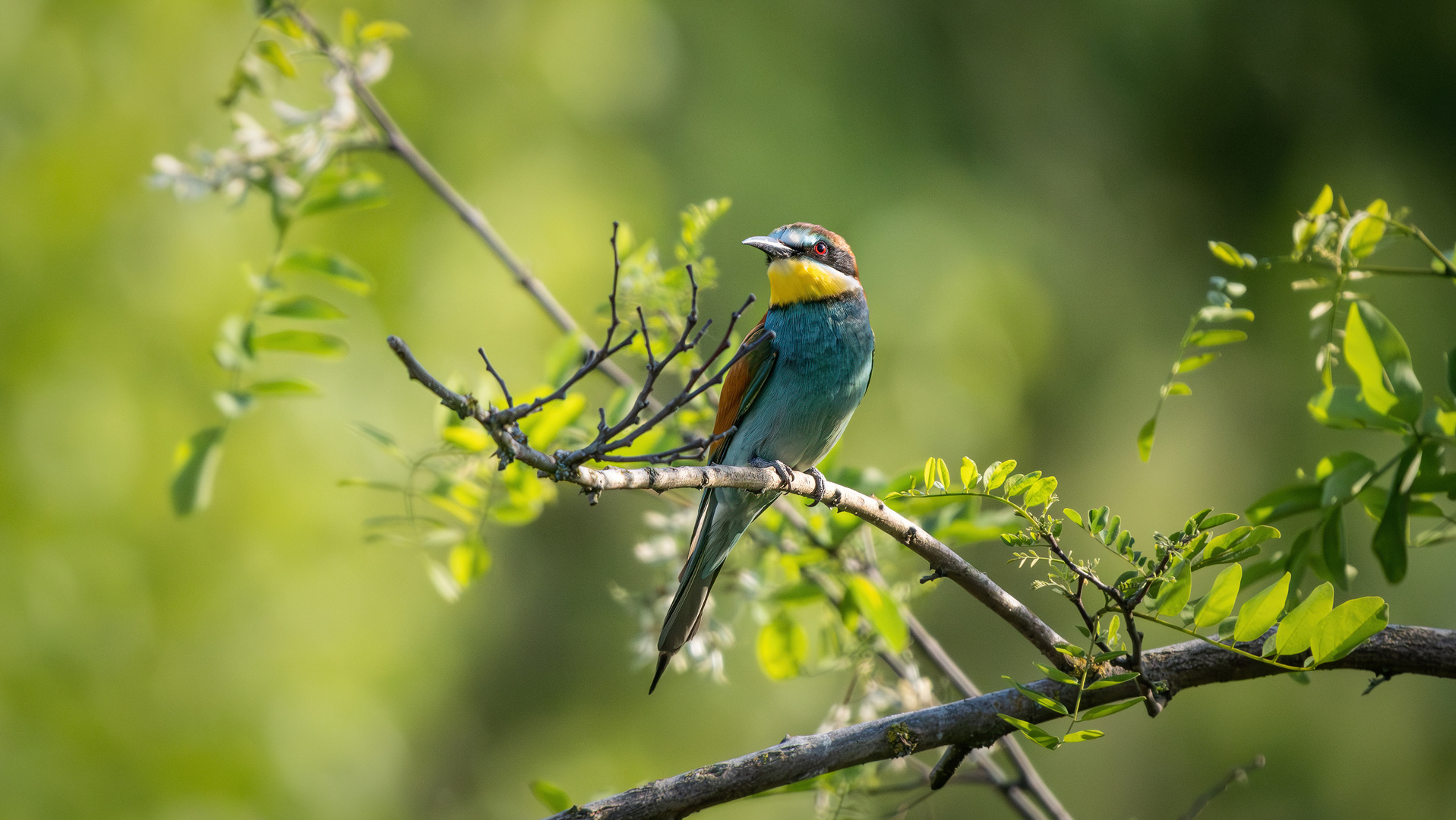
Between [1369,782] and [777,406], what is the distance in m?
5.48

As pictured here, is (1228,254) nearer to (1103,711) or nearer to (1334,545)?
(1334,545)

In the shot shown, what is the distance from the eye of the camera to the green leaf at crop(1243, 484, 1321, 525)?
2.09m

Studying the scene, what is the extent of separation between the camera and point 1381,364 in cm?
176

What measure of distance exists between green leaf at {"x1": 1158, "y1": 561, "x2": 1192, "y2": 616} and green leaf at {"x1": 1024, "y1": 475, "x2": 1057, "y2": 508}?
240 mm

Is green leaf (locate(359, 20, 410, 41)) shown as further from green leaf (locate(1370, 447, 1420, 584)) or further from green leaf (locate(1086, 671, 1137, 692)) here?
green leaf (locate(1370, 447, 1420, 584))

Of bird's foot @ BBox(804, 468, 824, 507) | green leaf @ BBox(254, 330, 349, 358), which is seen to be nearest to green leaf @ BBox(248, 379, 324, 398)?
green leaf @ BBox(254, 330, 349, 358)

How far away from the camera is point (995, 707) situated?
1752 mm

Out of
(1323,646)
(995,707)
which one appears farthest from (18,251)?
(1323,646)

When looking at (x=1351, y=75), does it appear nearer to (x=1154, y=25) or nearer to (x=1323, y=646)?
(x=1154, y=25)

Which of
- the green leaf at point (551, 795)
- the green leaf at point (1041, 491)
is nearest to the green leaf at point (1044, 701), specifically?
the green leaf at point (1041, 491)

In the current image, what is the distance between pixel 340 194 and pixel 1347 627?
2.69 m

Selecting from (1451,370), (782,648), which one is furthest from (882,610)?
(1451,370)

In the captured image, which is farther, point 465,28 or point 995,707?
point 465,28

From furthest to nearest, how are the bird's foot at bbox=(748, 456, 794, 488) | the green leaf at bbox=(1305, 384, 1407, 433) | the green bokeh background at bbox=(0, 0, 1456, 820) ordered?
the green bokeh background at bbox=(0, 0, 1456, 820), the bird's foot at bbox=(748, 456, 794, 488), the green leaf at bbox=(1305, 384, 1407, 433)
